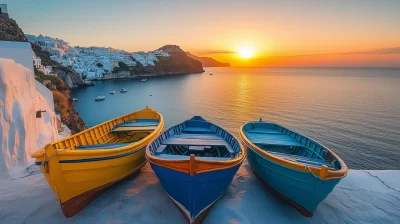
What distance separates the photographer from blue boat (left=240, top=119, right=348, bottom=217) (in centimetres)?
656

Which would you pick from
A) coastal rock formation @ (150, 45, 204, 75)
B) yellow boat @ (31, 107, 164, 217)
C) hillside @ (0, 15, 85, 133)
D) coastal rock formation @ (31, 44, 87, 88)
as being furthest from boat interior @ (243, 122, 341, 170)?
coastal rock formation @ (150, 45, 204, 75)

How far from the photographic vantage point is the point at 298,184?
703 centimetres

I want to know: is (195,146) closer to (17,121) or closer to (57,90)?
(17,121)

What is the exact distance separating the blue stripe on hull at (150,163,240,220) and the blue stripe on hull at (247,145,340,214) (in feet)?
5.46

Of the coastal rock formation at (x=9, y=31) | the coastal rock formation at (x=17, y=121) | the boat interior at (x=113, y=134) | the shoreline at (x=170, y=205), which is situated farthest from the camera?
the coastal rock formation at (x=9, y=31)

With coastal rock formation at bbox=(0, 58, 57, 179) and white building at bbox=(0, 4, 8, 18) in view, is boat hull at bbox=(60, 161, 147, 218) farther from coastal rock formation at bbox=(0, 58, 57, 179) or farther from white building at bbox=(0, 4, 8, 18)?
white building at bbox=(0, 4, 8, 18)

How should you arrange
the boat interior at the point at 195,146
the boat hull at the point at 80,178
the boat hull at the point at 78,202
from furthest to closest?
1. the boat interior at the point at 195,146
2. the boat hull at the point at 78,202
3. the boat hull at the point at 80,178

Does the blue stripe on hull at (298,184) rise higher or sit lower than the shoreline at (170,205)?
higher

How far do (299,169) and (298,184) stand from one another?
→ 57 centimetres

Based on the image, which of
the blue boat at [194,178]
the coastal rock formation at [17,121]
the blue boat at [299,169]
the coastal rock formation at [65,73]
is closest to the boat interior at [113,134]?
the coastal rock formation at [17,121]

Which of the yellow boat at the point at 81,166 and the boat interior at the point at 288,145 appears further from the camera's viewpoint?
the boat interior at the point at 288,145

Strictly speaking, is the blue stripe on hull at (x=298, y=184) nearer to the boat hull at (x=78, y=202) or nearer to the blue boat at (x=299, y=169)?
the blue boat at (x=299, y=169)

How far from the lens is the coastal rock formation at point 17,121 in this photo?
9039 millimetres

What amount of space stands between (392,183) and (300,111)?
2723 centimetres
